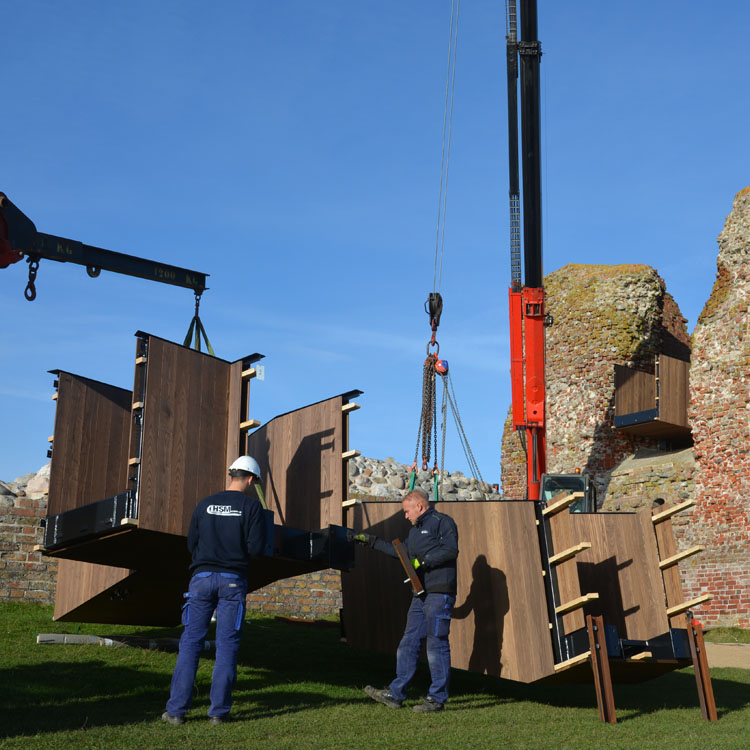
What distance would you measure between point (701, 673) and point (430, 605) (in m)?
2.58

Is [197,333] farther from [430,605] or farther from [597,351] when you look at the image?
[597,351]

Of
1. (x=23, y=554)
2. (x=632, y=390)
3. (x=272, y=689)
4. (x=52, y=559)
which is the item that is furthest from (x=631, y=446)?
(x=272, y=689)

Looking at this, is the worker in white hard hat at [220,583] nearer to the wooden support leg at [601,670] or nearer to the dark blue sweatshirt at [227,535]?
the dark blue sweatshirt at [227,535]

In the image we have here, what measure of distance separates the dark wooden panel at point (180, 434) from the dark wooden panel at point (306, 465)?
0.99 m

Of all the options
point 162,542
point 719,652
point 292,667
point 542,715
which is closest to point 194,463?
point 162,542

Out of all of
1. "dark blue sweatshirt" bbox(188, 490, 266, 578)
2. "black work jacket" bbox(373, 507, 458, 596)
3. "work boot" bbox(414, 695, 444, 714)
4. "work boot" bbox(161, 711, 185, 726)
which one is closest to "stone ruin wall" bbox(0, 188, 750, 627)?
"black work jacket" bbox(373, 507, 458, 596)

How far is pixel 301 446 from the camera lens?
962cm

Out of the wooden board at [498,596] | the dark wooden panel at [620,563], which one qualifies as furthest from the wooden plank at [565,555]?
the dark wooden panel at [620,563]

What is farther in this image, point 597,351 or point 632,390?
point 597,351

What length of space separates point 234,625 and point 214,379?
2.82 meters

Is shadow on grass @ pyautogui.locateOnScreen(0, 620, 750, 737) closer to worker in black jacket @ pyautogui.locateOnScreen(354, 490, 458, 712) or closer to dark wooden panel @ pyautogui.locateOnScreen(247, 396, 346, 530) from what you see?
worker in black jacket @ pyautogui.locateOnScreen(354, 490, 458, 712)

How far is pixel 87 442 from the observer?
10172mm

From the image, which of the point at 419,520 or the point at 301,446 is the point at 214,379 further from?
the point at 419,520

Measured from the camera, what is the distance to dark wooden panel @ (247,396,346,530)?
9.20 meters
